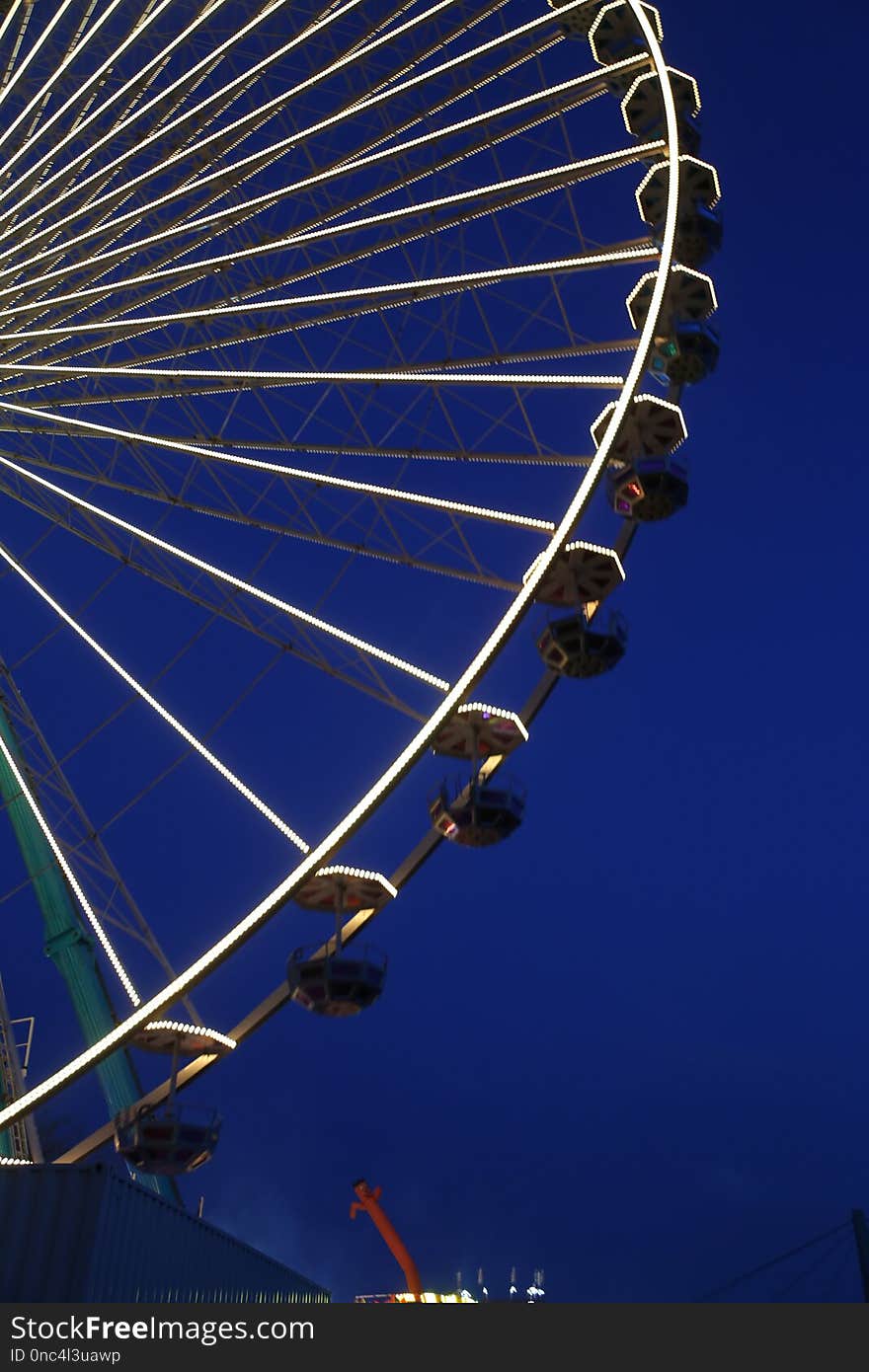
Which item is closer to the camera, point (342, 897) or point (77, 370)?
point (342, 897)

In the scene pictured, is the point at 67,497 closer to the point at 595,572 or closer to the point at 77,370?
the point at 77,370

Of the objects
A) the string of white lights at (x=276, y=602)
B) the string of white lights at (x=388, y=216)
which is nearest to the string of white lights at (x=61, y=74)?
the string of white lights at (x=388, y=216)

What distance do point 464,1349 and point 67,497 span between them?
10278mm

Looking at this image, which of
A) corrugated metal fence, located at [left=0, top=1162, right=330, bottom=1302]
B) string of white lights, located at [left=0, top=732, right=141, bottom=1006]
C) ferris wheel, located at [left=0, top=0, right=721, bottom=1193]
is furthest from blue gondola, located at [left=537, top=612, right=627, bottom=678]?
corrugated metal fence, located at [left=0, top=1162, right=330, bottom=1302]

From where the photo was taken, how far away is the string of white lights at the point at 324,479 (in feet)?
40.8

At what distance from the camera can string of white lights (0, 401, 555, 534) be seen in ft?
40.8

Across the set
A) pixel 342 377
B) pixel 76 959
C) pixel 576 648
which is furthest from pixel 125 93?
pixel 76 959

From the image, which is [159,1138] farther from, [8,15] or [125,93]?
[8,15]

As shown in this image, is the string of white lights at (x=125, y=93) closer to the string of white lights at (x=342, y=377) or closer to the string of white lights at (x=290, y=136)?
the string of white lights at (x=290, y=136)

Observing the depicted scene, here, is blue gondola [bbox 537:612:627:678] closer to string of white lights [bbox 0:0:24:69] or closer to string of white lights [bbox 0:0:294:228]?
string of white lights [bbox 0:0:294:228]

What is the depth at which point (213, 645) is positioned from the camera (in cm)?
11562

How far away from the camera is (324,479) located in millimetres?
13734

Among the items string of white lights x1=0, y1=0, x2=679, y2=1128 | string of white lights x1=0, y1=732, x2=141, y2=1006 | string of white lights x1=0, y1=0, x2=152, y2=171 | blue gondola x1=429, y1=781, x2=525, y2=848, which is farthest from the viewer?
string of white lights x1=0, y1=0, x2=152, y2=171

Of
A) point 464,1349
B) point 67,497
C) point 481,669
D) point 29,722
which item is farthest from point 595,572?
point 464,1349
